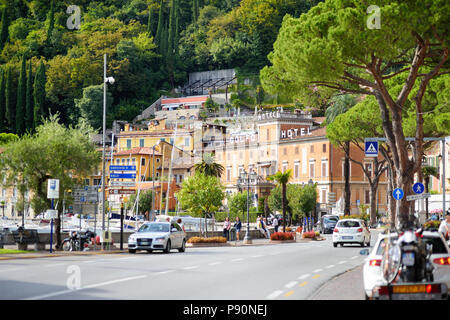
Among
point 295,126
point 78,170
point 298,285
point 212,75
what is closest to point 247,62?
point 212,75

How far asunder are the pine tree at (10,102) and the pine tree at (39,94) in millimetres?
4045

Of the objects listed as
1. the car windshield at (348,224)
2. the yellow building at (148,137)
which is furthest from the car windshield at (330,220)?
the yellow building at (148,137)

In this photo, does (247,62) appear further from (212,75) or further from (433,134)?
(433,134)

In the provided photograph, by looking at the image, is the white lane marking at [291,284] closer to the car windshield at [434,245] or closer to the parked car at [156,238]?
the car windshield at [434,245]

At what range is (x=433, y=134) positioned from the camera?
2164 inches

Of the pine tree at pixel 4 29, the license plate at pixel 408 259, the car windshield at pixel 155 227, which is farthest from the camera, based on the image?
the pine tree at pixel 4 29

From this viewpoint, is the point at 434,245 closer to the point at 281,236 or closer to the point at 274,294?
the point at 274,294

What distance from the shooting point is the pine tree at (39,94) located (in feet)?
448

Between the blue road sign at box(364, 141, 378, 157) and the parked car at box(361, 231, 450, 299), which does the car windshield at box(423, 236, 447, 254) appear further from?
the blue road sign at box(364, 141, 378, 157)

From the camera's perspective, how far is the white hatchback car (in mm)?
39500

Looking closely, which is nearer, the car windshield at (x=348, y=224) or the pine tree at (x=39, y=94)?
the car windshield at (x=348, y=224)

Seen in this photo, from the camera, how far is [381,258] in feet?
43.4

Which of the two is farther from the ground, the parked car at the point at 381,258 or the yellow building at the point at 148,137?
the yellow building at the point at 148,137
